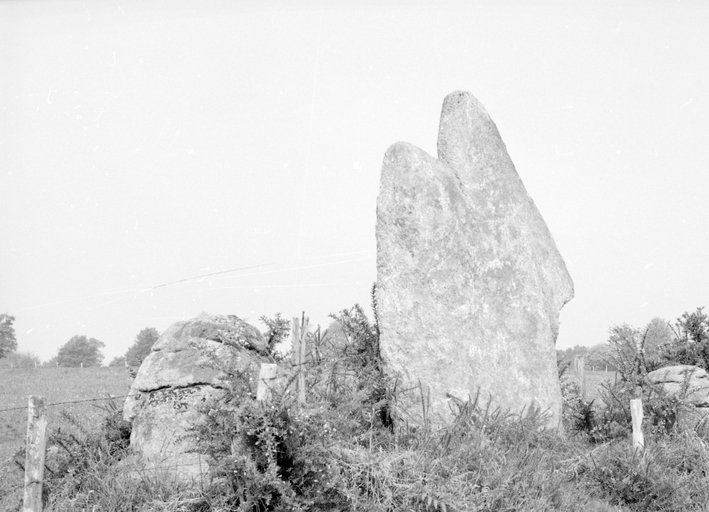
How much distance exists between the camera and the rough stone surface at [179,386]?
820 cm

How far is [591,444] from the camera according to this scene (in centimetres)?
1089

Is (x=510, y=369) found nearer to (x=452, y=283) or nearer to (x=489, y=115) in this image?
(x=452, y=283)

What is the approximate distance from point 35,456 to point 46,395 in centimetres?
1680

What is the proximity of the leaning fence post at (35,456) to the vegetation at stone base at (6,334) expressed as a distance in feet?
140

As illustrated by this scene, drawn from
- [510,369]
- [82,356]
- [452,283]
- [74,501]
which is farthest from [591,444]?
[82,356]

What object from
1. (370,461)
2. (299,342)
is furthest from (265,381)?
(370,461)

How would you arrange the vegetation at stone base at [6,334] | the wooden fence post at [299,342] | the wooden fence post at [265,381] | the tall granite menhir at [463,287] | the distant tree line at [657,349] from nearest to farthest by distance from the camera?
the wooden fence post at [265,381] < the wooden fence post at [299,342] < the tall granite menhir at [463,287] < the distant tree line at [657,349] < the vegetation at stone base at [6,334]

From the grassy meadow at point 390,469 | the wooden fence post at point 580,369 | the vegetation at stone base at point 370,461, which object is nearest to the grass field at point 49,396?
the grassy meadow at point 390,469

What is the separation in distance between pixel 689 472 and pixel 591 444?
5.19 feet

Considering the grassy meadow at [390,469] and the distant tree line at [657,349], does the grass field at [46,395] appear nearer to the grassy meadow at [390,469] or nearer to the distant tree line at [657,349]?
the grassy meadow at [390,469]

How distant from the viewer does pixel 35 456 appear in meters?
7.04

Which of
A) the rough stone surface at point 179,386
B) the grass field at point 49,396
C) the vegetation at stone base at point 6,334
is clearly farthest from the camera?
the vegetation at stone base at point 6,334

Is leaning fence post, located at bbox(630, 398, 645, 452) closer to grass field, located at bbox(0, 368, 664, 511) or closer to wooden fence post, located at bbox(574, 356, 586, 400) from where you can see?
grass field, located at bbox(0, 368, 664, 511)

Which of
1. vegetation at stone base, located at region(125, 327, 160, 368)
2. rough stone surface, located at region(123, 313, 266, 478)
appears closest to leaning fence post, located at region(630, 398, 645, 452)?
rough stone surface, located at region(123, 313, 266, 478)
